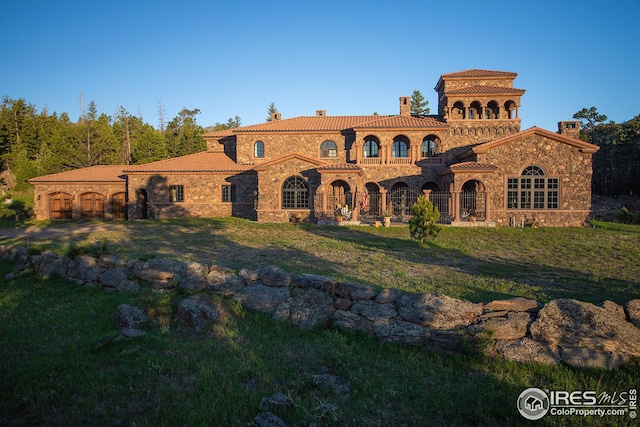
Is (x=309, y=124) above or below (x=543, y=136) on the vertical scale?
above

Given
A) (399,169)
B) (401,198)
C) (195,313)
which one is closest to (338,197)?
(401,198)

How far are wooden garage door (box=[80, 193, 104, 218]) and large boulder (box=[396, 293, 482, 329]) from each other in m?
32.5

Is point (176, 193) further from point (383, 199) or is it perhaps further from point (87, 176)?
point (383, 199)

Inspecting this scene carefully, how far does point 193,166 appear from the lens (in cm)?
3050

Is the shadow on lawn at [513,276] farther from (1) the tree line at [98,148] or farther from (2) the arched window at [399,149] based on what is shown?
(1) the tree line at [98,148]

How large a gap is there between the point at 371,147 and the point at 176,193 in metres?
16.3

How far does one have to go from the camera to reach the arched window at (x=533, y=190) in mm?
24438

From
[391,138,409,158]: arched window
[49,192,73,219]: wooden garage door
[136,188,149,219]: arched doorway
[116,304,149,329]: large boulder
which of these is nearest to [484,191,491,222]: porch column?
[391,138,409,158]: arched window

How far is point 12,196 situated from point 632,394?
4938 cm

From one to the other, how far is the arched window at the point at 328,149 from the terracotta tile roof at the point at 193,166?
6.23 meters

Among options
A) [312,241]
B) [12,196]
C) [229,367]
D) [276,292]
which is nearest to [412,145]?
[312,241]

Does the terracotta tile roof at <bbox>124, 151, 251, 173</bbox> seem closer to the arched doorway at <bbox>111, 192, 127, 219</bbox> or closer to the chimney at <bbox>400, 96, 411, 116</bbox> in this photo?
the arched doorway at <bbox>111, 192, 127, 219</bbox>

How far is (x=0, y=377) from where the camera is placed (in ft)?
17.2

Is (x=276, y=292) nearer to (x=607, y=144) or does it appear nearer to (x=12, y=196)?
(x=12, y=196)
